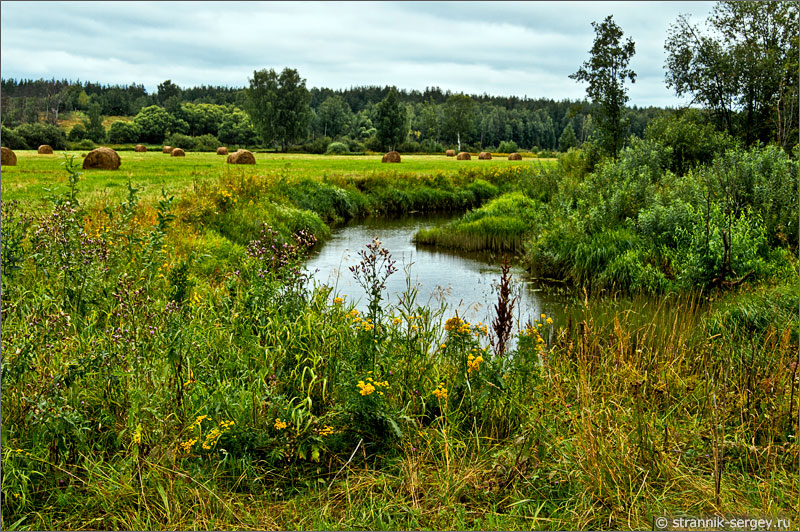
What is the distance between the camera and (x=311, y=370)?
4613mm

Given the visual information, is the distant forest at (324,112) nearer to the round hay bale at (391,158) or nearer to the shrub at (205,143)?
the shrub at (205,143)

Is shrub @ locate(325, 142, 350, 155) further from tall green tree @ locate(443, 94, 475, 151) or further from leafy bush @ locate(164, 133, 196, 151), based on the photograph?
tall green tree @ locate(443, 94, 475, 151)

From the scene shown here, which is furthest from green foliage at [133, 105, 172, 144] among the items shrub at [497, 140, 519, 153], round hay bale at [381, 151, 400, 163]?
shrub at [497, 140, 519, 153]

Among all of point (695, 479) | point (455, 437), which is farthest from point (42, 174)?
point (695, 479)

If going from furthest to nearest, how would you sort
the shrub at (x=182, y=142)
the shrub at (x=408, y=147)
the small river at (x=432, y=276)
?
1. the shrub at (x=408, y=147)
2. the shrub at (x=182, y=142)
3. the small river at (x=432, y=276)

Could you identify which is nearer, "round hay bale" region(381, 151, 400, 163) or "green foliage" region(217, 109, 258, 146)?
"round hay bale" region(381, 151, 400, 163)

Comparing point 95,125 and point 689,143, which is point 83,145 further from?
point 689,143

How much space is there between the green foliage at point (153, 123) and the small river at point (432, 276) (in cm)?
5266

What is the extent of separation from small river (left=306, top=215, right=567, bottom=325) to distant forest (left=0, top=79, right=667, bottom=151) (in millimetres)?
32208

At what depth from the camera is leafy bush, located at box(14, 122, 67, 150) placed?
46.7 metres

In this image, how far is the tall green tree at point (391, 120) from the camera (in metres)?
71.4

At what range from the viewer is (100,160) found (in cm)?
2728

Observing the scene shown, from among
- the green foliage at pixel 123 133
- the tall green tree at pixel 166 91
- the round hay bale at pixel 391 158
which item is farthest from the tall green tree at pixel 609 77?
the tall green tree at pixel 166 91

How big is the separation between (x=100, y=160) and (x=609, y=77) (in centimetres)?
2151
